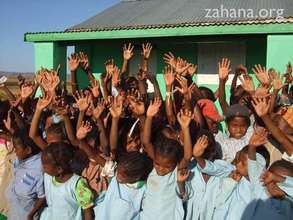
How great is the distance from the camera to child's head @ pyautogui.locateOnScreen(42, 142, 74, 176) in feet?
10.9

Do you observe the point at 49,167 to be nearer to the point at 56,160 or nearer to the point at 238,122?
the point at 56,160

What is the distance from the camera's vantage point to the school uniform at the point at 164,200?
321 centimetres

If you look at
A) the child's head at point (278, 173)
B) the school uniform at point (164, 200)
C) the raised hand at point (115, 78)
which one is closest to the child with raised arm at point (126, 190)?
the school uniform at point (164, 200)

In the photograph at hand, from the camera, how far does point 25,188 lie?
362 centimetres

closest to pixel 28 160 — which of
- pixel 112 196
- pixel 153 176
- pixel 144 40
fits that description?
pixel 112 196

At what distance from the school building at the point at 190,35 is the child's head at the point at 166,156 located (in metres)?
3.41

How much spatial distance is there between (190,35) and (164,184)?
13.1 ft

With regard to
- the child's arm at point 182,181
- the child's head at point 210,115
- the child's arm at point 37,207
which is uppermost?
the child's head at point 210,115

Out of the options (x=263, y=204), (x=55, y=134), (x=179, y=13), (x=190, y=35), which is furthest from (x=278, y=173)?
(x=179, y=13)

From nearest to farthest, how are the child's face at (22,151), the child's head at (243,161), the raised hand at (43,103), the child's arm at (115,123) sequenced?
the child's head at (243,161), the child's arm at (115,123), the child's face at (22,151), the raised hand at (43,103)

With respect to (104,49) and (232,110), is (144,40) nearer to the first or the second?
(104,49)

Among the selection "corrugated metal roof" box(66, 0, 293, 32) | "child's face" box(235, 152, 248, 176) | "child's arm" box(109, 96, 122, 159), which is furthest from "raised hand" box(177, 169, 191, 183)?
"corrugated metal roof" box(66, 0, 293, 32)

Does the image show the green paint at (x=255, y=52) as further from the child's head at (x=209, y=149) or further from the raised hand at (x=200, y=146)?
the raised hand at (x=200, y=146)

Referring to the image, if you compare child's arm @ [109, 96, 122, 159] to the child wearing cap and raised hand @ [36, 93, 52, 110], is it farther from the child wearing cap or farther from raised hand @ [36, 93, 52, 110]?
the child wearing cap
